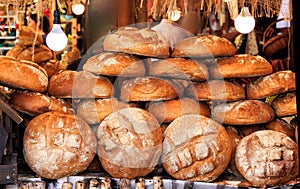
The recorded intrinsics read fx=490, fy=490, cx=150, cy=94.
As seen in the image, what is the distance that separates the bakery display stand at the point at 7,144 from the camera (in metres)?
2.93

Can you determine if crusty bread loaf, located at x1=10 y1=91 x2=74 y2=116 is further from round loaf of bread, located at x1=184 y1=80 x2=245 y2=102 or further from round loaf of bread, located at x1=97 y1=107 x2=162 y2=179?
round loaf of bread, located at x1=184 y1=80 x2=245 y2=102

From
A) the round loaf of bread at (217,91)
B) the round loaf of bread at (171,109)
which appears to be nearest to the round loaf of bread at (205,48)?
the round loaf of bread at (217,91)

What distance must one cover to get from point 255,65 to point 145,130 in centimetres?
91

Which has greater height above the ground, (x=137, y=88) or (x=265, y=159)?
(x=137, y=88)

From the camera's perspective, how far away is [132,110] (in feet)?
10.4

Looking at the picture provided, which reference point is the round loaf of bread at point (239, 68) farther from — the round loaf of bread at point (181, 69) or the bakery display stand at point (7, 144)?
the bakery display stand at point (7, 144)

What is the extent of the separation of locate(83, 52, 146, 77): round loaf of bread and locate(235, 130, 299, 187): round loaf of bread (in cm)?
91

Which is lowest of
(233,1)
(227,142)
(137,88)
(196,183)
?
(196,183)

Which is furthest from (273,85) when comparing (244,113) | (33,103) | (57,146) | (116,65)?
(33,103)

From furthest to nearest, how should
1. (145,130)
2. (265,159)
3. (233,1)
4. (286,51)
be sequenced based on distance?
(286,51), (233,1), (145,130), (265,159)

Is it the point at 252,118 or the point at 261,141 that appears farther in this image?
the point at 252,118

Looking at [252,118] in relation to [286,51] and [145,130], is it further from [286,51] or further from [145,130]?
[286,51]

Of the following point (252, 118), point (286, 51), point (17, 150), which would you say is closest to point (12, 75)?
point (17, 150)

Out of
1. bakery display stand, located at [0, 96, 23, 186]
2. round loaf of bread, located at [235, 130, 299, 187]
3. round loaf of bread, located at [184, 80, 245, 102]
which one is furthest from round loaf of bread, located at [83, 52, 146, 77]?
round loaf of bread, located at [235, 130, 299, 187]
